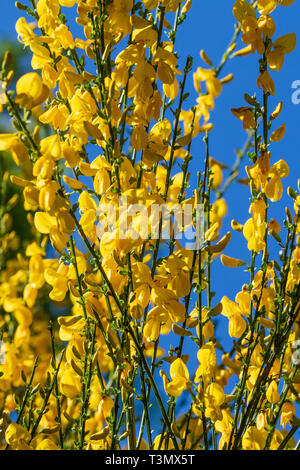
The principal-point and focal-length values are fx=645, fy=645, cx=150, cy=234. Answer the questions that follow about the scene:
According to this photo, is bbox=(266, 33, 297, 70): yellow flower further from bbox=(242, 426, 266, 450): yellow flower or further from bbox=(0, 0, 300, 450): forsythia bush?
bbox=(242, 426, 266, 450): yellow flower

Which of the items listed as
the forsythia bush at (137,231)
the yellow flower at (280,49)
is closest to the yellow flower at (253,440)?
the forsythia bush at (137,231)

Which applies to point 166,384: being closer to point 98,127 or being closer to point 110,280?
point 110,280

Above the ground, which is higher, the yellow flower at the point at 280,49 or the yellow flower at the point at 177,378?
the yellow flower at the point at 280,49

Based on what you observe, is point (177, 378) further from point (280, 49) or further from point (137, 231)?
point (280, 49)

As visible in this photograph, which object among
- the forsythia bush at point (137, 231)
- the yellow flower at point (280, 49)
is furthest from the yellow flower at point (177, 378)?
the yellow flower at point (280, 49)

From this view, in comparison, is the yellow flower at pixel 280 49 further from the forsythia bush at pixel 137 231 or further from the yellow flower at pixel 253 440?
the yellow flower at pixel 253 440

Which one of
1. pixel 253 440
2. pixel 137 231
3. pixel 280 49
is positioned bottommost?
pixel 253 440

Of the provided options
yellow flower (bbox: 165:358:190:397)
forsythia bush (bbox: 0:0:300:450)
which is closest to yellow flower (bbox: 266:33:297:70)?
forsythia bush (bbox: 0:0:300:450)

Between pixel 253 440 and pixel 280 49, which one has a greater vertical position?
pixel 280 49

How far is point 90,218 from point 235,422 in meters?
0.32

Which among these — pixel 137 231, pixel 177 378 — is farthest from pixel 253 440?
pixel 137 231

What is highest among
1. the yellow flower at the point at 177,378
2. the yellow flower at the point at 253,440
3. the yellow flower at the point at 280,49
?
the yellow flower at the point at 280,49

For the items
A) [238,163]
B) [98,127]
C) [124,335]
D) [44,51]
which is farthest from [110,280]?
[238,163]

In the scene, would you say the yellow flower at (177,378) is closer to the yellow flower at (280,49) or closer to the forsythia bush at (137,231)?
the forsythia bush at (137,231)
